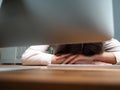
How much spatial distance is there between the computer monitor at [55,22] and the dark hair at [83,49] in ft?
1.69

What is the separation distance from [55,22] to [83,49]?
2.10 feet

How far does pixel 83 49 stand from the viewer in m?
1.14

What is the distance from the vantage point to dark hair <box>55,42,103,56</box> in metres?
1.11

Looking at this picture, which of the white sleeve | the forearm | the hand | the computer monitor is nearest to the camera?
the computer monitor

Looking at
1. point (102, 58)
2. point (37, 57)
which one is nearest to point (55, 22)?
point (102, 58)

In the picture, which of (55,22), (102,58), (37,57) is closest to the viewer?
(55,22)

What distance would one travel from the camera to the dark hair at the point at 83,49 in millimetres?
1107

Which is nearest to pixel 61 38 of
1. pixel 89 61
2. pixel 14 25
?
pixel 14 25

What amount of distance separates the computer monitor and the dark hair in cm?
51

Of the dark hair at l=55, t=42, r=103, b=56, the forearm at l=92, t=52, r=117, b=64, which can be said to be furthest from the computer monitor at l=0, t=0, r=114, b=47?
the forearm at l=92, t=52, r=117, b=64

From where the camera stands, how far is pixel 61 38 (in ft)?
1.70

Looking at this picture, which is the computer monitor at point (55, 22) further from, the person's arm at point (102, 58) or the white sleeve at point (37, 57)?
the white sleeve at point (37, 57)

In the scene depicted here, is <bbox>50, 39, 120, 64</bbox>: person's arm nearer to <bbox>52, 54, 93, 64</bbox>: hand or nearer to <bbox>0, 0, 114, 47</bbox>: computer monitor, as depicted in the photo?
<bbox>52, 54, 93, 64</bbox>: hand

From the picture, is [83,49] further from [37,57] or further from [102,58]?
[37,57]
